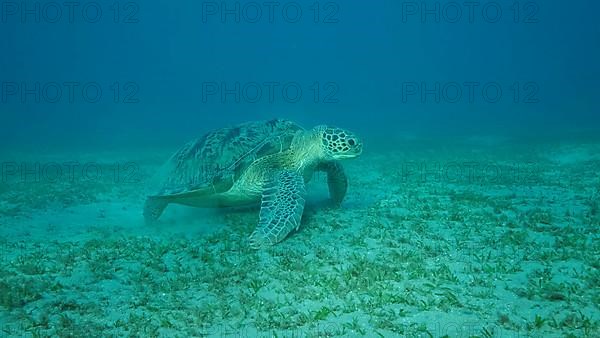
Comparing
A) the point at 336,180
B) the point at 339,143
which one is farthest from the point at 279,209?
the point at 336,180

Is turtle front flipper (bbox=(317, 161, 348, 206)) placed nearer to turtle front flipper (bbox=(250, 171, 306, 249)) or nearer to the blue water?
turtle front flipper (bbox=(250, 171, 306, 249))

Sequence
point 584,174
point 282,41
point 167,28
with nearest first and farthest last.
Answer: point 584,174 → point 167,28 → point 282,41

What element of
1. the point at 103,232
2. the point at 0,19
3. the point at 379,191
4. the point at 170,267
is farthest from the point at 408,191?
the point at 0,19

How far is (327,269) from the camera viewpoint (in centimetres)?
436

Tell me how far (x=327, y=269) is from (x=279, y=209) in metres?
1.48

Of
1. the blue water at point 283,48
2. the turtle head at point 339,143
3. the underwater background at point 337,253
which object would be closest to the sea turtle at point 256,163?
the turtle head at point 339,143

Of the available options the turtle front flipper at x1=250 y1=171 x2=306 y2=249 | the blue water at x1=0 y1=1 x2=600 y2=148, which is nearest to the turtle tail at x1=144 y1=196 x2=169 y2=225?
the turtle front flipper at x1=250 y1=171 x2=306 y2=249

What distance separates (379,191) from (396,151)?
32.0ft

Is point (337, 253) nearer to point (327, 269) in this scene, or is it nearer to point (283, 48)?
point (327, 269)

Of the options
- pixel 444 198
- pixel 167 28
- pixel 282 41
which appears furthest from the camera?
pixel 282 41

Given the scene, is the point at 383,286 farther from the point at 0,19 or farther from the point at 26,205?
the point at 0,19

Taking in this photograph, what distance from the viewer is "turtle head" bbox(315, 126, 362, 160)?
652cm

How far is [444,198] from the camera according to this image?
784 cm

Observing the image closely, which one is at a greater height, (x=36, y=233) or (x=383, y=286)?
(x=383, y=286)
